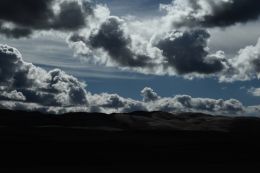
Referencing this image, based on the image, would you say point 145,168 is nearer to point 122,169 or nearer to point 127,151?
point 122,169

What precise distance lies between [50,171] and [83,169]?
5.82m

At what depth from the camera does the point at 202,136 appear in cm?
17162

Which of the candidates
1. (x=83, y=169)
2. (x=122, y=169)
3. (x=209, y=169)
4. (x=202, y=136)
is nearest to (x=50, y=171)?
(x=83, y=169)

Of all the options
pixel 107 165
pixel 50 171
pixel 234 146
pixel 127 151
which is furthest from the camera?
pixel 234 146

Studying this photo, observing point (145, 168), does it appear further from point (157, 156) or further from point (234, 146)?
point (234, 146)

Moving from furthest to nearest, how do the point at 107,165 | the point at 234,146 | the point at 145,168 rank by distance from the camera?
the point at 234,146 → the point at 107,165 → the point at 145,168

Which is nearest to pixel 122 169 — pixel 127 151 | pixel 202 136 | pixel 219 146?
pixel 127 151

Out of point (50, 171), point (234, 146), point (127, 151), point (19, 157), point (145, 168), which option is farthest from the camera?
point (234, 146)

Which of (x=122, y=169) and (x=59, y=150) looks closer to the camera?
(x=122, y=169)

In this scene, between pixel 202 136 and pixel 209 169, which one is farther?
pixel 202 136

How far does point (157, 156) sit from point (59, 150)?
71.0 ft

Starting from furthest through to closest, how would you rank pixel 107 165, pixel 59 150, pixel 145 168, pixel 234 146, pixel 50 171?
pixel 234 146
pixel 59 150
pixel 107 165
pixel 145 168
pixel 50 171

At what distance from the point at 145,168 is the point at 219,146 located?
53.2 metres

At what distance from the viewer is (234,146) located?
12838 centimetres
